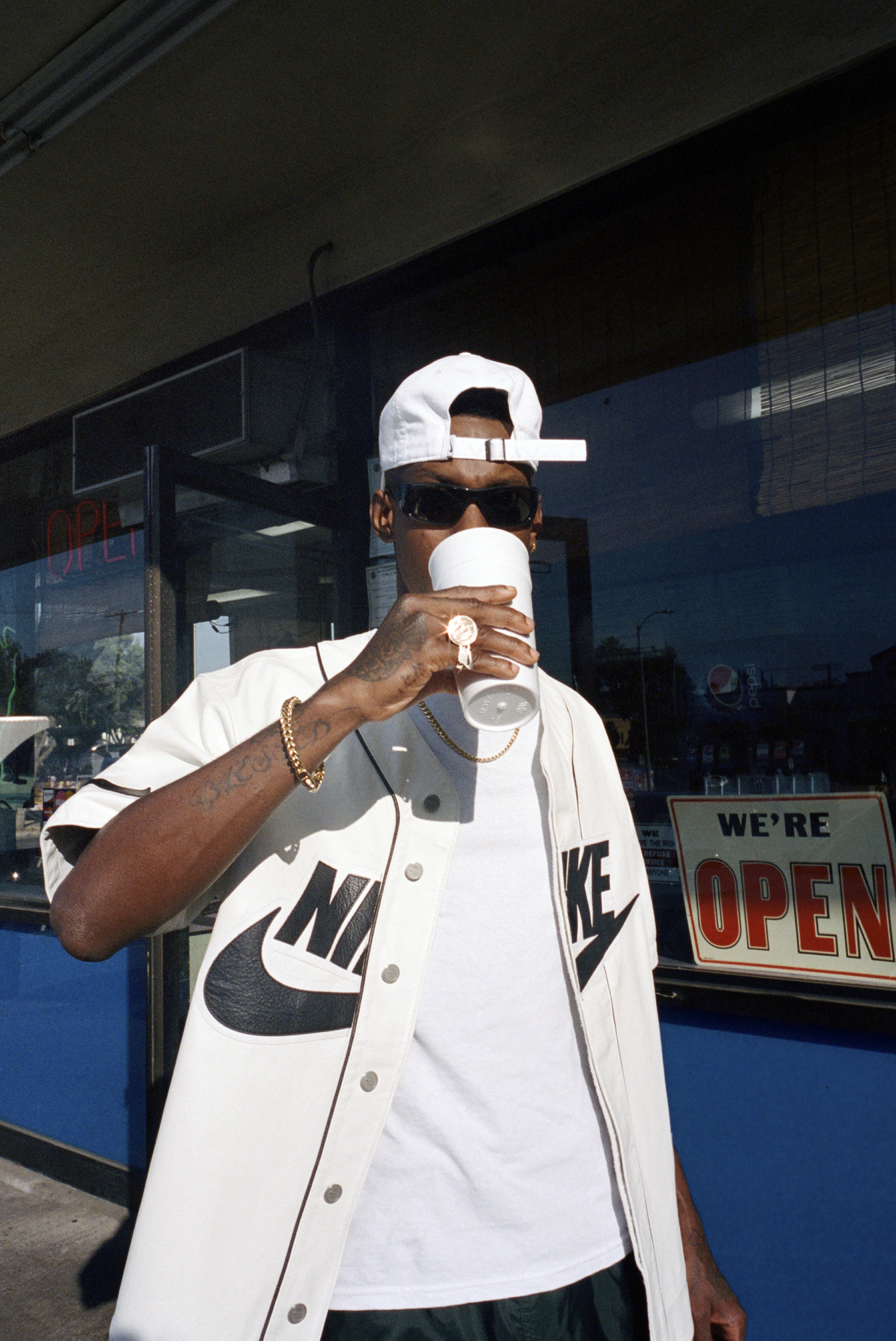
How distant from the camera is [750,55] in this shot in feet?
7.91

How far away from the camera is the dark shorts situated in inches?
40.6

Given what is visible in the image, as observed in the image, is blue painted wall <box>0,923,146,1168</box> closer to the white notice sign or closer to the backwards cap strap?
the white notice sign

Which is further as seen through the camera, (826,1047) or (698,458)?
(698,458)

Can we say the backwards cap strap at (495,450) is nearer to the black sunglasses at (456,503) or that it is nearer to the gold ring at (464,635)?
the black sunglasses at (456,503)

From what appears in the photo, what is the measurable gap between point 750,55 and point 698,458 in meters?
1.03

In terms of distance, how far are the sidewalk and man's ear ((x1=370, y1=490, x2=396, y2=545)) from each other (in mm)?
2613

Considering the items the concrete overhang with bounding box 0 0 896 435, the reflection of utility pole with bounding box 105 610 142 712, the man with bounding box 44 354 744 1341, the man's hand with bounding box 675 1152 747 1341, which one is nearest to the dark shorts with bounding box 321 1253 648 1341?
the man with bounding box 44 354 744 1341

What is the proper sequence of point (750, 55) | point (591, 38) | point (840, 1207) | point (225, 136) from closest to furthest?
1. point (840, 1207)
2. point (750, 55)
3. point (591, 38)
4. point (225, 136)

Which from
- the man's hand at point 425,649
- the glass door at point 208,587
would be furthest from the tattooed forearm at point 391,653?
the glass door at point 208,587

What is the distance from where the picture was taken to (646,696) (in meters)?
2.69

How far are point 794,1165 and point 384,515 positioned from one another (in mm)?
1855

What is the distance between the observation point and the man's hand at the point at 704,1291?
4.25ft

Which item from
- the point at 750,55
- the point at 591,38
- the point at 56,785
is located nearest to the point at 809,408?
the point at 750,55

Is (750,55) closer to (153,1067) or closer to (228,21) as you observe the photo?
(228,21)
